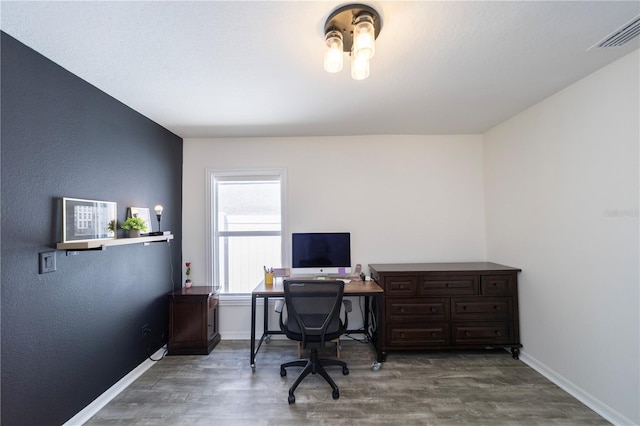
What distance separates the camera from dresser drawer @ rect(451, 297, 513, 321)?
8.68 ft

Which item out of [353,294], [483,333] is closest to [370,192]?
[353,294]

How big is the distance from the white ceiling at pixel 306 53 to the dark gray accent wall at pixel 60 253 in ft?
0.71

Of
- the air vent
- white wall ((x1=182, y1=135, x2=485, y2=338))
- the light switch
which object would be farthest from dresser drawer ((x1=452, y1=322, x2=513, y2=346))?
the light switch

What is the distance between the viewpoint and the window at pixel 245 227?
10.8ft

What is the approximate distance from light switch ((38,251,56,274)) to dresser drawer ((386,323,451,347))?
2749 mm

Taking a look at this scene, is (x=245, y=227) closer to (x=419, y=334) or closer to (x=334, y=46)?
(x=419, y=334)

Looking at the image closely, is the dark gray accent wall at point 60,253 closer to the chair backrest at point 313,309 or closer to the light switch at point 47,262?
the light switch at point 47,262

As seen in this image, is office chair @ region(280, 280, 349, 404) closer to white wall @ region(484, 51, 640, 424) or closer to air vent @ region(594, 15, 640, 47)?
white wall @ region(484, 51, 640, 424)

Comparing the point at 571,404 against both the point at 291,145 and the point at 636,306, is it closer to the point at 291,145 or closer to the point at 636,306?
the point at 636,306

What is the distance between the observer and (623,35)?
4.92 ft

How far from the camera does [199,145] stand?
327cm

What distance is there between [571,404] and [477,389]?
0.64 m

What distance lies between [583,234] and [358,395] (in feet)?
7.21

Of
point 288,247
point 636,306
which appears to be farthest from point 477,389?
point 288,247
